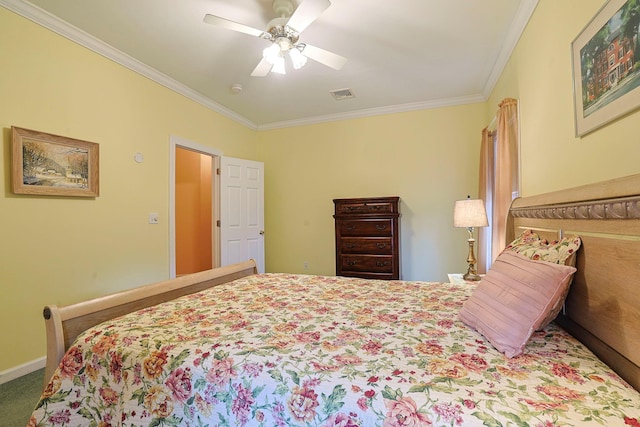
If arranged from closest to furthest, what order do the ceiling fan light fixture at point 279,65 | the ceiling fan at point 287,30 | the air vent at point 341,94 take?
the ceiling fan at point 287,30, the ceiling fan light fixture at point 279,65, the air vent at point 341,94

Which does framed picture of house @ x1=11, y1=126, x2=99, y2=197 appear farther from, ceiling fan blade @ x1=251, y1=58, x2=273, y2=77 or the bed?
ceiling fan blade @ x1=251, y1=58, x2=273, y2=77

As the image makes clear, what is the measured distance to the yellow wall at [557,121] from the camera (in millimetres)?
1114

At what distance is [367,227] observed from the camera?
144 inches

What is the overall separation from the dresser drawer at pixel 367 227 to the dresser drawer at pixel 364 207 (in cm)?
11

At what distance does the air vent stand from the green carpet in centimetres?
370

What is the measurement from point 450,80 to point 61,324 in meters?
3.80

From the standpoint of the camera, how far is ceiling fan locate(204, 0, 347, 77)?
180cm

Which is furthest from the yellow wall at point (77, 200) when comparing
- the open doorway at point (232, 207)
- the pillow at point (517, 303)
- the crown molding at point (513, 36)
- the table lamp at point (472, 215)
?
the crown molding at point (513, 36)

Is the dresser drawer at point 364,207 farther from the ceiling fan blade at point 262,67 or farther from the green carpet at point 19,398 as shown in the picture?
the green carpet at point 19,398

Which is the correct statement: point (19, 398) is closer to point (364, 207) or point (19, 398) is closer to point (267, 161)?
point (364, 207)

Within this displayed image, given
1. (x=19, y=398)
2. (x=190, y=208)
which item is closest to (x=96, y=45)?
(x=19, y=398)

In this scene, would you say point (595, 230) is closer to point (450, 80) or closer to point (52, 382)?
point (52, 382)

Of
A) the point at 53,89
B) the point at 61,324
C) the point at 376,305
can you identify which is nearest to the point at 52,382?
the point at 61,324

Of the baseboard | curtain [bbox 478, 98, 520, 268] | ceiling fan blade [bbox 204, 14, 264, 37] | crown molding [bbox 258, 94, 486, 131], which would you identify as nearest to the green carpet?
the baseboard
